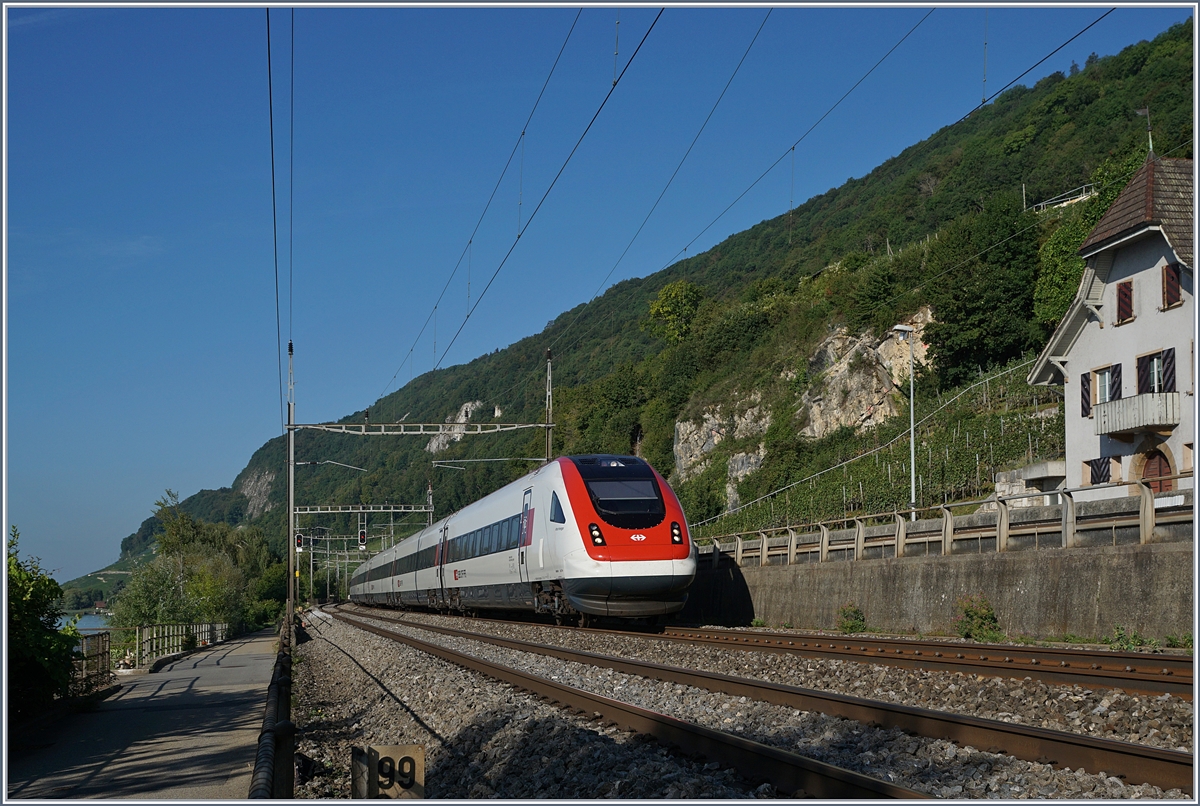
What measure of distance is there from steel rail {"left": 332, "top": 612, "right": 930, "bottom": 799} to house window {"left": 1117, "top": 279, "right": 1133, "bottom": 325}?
2521 centimetres

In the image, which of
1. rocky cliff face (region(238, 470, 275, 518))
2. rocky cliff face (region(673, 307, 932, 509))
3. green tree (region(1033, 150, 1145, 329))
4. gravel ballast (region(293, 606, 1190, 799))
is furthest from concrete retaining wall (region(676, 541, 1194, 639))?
rocky cliff face (region(238, 470, 275, 518))

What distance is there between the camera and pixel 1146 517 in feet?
Answer: 51.6

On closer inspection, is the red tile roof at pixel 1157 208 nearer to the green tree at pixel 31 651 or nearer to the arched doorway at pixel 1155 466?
the arched doorway at pixel 1155 466

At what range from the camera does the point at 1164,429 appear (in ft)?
94.7

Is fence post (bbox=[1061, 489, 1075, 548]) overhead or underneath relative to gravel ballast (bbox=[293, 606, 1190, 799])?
overhead

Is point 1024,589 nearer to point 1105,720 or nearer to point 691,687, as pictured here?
point 691,687

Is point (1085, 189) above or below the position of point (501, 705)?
above

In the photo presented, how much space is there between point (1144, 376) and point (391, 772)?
28.8m

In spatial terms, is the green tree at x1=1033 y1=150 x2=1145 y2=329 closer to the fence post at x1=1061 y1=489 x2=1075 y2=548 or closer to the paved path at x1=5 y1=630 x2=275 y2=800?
the fence post at x1=1061 y1=489 x2=1075 y2=548

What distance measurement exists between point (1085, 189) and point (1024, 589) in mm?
67113

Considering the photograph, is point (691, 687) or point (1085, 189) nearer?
point (691, 687)

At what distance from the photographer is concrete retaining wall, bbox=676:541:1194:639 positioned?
1468cm

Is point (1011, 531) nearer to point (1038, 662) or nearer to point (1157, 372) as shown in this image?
point (1038, 662)

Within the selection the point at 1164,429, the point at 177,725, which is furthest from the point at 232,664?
the point at 1164,429
